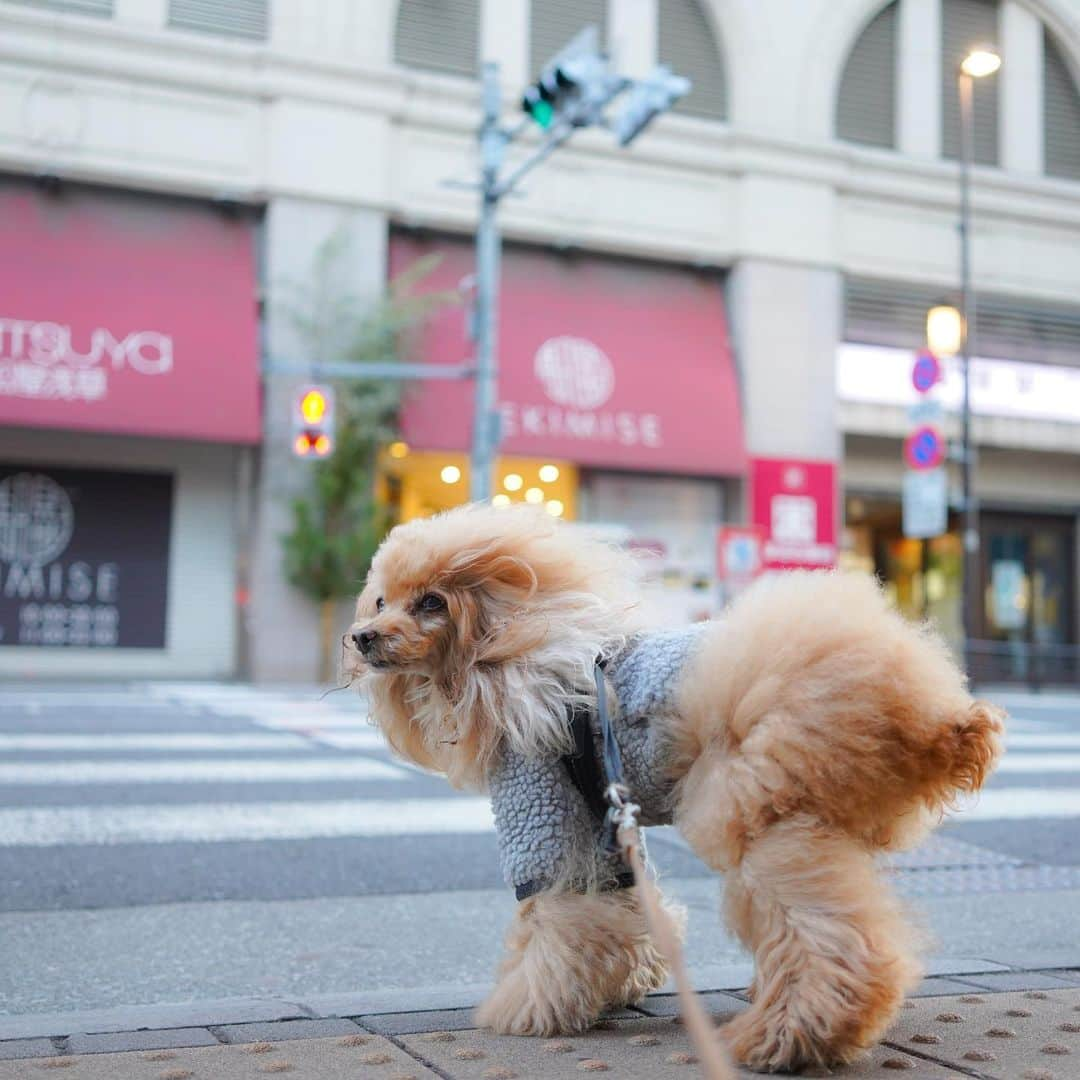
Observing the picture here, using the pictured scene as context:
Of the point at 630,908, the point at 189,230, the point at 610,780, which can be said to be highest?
the point at 189,230

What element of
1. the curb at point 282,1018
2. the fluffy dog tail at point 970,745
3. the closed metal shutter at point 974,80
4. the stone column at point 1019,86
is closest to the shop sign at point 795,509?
the closed metal shutter at point 974,80

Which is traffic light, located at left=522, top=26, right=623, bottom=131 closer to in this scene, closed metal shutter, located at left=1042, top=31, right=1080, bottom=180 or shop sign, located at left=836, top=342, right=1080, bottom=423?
shop sign, located at left=836, top=342, right=1080, bottom=423

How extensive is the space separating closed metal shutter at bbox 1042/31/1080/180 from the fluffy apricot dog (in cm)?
2347

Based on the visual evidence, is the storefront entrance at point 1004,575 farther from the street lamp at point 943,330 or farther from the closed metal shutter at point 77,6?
the closed metal shutter at point 77,6

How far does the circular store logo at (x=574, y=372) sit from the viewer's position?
19.7m

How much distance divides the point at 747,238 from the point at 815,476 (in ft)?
12.8

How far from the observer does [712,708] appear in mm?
2918

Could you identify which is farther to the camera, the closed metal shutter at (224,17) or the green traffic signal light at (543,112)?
the closed metal shutter at (224,17)

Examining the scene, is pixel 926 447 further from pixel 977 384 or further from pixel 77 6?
pixel 77 6

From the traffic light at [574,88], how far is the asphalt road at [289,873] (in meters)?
7.14

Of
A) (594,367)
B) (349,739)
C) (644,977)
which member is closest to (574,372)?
(594,367)

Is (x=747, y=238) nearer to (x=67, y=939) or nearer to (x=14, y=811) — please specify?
(x=14, y=811)

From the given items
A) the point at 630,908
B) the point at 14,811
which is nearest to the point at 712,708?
the point at 630,908

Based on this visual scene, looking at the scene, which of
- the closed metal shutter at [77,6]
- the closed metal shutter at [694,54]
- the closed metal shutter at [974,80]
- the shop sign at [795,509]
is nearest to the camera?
the closed metal shutter at [77,6]
